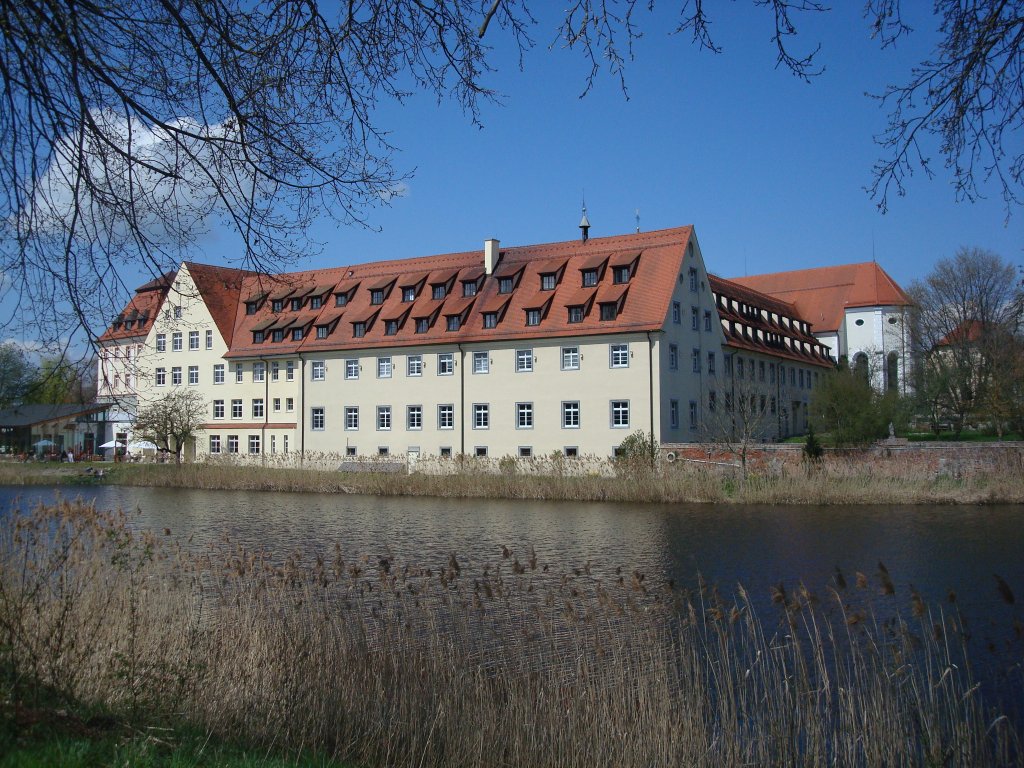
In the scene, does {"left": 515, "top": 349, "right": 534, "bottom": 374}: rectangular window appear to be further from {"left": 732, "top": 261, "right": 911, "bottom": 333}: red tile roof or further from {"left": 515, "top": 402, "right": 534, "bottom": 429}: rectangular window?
{"left": 732, "top": 261, "right": 911, "bottom": 333}: red tile roof

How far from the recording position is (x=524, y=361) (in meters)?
38.5

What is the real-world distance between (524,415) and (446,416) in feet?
12.8

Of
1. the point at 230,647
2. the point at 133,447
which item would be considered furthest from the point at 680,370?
the point at 230,647

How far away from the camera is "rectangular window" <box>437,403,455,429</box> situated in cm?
3981

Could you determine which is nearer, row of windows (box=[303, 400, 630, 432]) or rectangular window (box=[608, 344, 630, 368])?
row of windows (box=[303, 400, 630, 432])

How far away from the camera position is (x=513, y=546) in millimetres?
17062

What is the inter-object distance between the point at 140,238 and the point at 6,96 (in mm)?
1082

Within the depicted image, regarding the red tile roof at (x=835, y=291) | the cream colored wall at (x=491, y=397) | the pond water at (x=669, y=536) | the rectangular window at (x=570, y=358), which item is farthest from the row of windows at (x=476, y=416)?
the red tile roof at (x=835, y=291)

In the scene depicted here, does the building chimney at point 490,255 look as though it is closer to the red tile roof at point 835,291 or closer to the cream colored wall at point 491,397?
the cream colored wall at point 491,397

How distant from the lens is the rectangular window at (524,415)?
3784cm

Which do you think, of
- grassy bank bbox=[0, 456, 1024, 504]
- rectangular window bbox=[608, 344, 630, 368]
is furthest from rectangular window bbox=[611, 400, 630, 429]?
grassy bank bbox=[0, 456, 1024, 504]

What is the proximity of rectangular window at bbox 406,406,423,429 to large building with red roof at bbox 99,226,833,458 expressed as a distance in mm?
99

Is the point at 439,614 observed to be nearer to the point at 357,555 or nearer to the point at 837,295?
the point at 357,555

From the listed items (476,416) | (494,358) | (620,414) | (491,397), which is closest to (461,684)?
(620,414)
